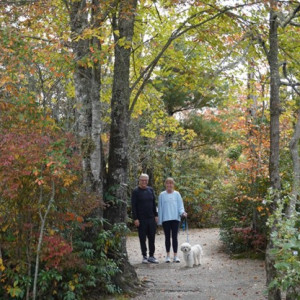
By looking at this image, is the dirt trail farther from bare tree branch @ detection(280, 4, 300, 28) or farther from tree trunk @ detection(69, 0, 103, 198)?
bare tree branch @ detection(280, 4, 300, 28)

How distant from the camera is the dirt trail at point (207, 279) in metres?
7.54

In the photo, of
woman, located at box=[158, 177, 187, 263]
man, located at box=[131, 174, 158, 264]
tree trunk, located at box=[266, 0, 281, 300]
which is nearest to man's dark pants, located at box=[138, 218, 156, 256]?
man, located at box=[131, 174, 158, 264]

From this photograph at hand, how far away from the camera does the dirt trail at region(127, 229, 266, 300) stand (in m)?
7.54

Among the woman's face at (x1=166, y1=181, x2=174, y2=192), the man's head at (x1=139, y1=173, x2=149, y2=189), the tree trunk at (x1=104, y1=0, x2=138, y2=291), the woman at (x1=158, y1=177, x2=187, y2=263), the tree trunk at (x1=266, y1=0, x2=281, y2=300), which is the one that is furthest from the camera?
the woman's face at (x1=166, y1=181, x2=174, y2=192)

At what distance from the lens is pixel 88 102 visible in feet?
25.8

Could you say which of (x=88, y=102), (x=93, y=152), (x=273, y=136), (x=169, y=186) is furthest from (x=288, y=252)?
(x=169, y=186)

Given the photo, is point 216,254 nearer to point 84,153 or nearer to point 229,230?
point 229,230

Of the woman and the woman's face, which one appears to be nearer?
the woman

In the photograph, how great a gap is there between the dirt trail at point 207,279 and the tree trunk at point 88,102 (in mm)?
2018

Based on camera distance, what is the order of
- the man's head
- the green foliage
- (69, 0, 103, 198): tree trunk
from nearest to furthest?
the green foliage → (69, 0, 103, 198): tree trunk → the man's head

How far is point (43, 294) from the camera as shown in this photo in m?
6.32

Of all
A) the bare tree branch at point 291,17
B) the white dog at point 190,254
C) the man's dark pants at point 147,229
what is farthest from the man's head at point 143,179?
the bare tree branch at point 291,17

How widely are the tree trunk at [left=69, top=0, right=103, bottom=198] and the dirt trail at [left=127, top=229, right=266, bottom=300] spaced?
2.02m

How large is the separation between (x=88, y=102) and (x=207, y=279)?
3.90m
